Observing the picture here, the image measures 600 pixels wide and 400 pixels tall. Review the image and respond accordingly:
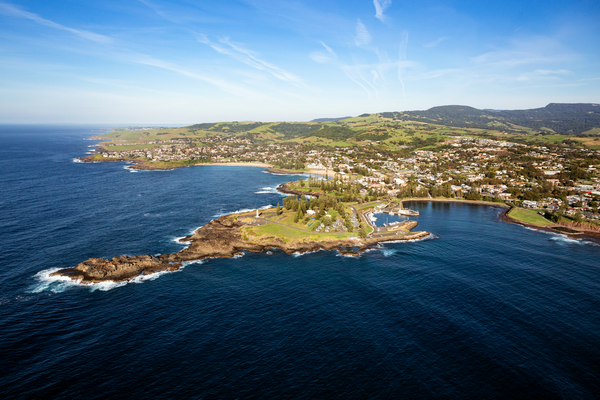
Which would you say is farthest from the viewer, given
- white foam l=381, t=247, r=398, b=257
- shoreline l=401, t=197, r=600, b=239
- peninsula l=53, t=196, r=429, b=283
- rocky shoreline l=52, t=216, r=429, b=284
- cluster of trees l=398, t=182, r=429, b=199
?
cluster of trees l=398, t=182, r=429, b=199

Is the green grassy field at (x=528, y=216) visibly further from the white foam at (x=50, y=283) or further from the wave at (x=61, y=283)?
the white foam at (x=50, y=283)

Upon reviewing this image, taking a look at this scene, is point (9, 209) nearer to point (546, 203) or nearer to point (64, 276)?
point (64, 276)

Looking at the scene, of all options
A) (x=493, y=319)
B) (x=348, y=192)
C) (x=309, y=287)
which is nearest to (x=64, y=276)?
(x=309, y=287)

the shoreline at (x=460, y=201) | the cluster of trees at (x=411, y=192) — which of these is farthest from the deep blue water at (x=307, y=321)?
the cluster of trees at (x=411, y=192)

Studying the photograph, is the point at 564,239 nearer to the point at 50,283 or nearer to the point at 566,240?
the point at 566,240

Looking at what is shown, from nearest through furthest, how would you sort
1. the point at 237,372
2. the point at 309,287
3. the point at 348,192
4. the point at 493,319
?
the point at 237,372, the point at 493,319, the point at 309,287, the point at 348,192

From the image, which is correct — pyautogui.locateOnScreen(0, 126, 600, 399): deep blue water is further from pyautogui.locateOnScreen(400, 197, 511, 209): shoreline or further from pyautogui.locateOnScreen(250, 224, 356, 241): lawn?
pyautogui.locateOnScreen(400, 197, 511, 209): shoreline

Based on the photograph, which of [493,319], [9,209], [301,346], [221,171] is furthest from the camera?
[221,171]

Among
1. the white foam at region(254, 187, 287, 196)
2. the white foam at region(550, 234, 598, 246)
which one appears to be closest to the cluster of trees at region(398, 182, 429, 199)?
the white foam at region(550, 234, 598, 246)
